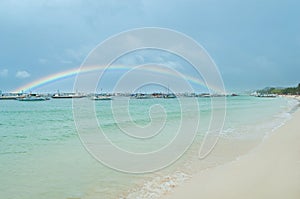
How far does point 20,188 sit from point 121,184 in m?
2.44

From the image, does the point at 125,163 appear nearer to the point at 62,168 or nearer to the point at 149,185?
the point at 62,168

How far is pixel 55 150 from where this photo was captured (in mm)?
11367

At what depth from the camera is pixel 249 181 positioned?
568cm

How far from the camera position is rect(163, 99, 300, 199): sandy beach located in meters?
4.93

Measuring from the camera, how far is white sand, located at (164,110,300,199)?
4.93 m

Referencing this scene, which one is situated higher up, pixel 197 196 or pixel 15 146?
pixel 15 146

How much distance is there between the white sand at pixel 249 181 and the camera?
493 centimetres

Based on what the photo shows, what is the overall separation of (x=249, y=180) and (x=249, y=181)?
0.26 feet

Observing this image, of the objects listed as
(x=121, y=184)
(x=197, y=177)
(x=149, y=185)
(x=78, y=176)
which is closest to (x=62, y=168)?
(x=78, y=176)

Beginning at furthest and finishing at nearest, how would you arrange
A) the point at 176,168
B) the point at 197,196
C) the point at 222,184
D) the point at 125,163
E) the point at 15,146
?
the point at 15,146 < the point at 125,163 < the point at 176,168 < the point at 222,184 < the point at 197,196

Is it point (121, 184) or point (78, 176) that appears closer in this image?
point (121, 184)

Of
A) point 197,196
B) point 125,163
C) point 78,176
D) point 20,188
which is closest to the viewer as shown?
point 197,196

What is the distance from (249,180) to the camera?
5758mm

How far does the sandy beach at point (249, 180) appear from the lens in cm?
493
